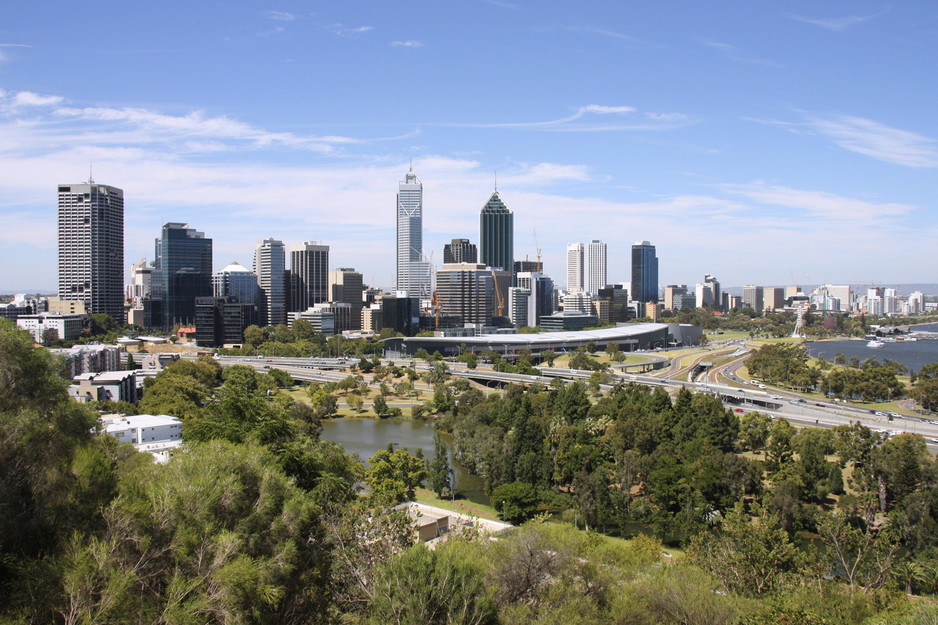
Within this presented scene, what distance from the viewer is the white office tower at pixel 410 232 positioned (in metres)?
106

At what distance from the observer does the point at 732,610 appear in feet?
22.6

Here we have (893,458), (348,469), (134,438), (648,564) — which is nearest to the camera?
(648,564)

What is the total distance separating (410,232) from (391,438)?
82.6 meters

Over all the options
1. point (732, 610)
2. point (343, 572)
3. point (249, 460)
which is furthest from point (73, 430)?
point (732, 610)

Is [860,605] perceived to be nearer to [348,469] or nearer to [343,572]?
[343,572]

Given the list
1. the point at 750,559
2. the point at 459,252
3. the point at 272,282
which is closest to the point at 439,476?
the point at 750,559

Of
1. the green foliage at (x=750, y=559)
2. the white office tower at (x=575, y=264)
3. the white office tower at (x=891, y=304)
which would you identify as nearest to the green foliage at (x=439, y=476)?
the green foliage at (x=750, y=559)

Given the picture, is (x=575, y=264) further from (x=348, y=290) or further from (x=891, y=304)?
(x=348, y=290)

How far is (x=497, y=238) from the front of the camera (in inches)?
3868

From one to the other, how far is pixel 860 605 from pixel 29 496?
864 cm

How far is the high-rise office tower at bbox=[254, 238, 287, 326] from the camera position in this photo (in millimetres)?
69250

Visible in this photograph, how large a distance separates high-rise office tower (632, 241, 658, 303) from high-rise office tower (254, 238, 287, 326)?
71554mm

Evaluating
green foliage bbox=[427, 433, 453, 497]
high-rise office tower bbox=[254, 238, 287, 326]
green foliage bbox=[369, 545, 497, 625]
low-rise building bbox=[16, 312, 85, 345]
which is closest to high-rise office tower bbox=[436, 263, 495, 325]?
high-rise office tower bbox=[254, 238, 287, 326]

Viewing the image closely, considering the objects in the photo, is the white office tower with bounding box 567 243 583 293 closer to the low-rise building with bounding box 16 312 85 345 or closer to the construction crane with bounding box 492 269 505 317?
the construction crane with bounding box 492 269 505 317
